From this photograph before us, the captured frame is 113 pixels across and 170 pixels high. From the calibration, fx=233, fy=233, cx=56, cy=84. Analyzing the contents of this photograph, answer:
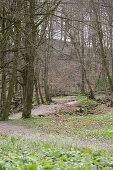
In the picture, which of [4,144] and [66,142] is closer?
[4,144]

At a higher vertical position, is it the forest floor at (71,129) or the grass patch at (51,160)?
the grass patch at (51,160)

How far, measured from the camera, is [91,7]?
64.2 ft

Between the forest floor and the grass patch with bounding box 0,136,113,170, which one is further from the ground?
the grass patch with bounding box 0,136,113,170

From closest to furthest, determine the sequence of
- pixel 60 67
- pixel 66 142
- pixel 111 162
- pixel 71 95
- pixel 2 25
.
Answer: pixel 111 162, pixel 66 142, pixel 2 25, pixel 71 95, pixel 60 67

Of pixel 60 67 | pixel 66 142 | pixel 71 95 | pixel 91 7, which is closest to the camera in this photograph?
pixel 66 142

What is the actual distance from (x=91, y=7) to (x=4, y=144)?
1590 cm

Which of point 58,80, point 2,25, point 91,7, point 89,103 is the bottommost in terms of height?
point 89,103

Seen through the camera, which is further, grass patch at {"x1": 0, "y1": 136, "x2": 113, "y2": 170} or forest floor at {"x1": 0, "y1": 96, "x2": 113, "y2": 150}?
forest floor at {"x1": 0, "y1": 96, "x2": 113, "y2": 150}

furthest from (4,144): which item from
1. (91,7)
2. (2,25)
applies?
(91,7)

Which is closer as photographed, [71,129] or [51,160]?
[51,160]

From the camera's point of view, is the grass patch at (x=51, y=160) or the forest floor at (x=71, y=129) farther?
the forest floor at (x=71, y=129)

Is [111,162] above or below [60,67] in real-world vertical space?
below

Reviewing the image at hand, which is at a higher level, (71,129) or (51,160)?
(51,160)

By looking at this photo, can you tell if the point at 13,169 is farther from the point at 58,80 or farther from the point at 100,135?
the point at 58,80
